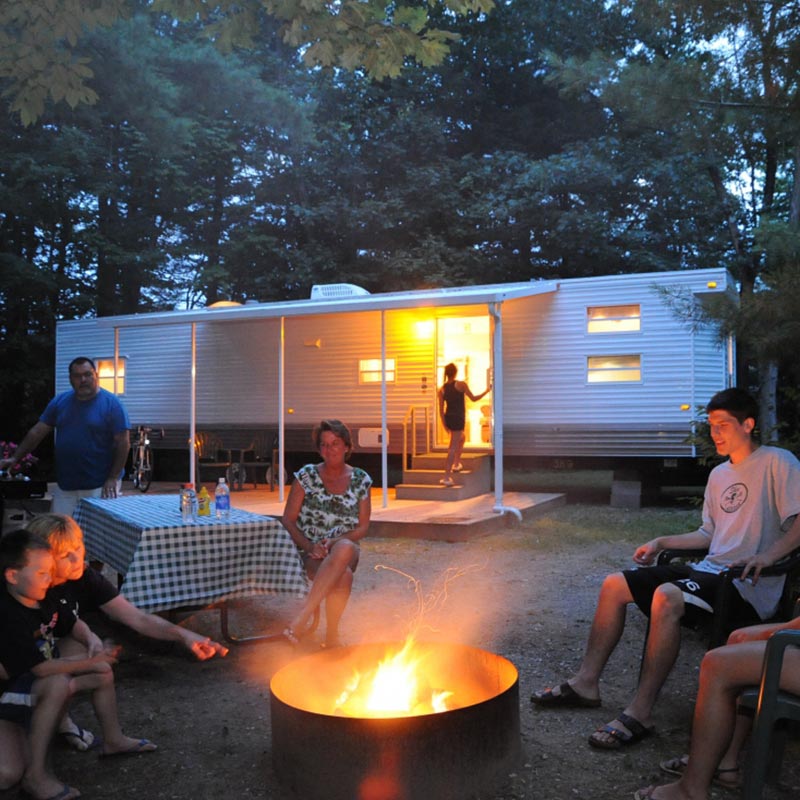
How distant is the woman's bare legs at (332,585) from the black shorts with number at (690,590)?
146cm

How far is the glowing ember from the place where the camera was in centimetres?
273

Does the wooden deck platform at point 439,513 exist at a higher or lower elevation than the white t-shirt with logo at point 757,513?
lower

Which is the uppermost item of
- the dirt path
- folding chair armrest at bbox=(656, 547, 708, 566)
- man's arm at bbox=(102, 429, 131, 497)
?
man's arm at bbox=(102, 429, 131, 497)

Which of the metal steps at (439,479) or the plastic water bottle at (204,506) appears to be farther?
the metal steps at (439,479)

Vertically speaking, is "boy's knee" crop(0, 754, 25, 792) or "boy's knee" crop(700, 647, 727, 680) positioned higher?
"boy's knee" crop(700, 647, 727, 680)

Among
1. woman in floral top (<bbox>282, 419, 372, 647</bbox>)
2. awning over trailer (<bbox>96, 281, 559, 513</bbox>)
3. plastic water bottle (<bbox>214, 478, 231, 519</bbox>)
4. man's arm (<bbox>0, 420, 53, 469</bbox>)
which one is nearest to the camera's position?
woman in floral top (<bbox>282, 419, 372, 647</bbox>)

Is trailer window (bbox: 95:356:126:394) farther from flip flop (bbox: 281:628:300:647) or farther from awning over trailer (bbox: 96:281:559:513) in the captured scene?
flip flop (bbox: 281:628:300:647)

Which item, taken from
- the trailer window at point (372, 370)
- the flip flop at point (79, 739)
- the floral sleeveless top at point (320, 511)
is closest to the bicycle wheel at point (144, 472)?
the trailer window at point (372, 370)

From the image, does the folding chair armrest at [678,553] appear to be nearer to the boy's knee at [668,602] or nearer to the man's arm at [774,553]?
the man's arm at [774,553]

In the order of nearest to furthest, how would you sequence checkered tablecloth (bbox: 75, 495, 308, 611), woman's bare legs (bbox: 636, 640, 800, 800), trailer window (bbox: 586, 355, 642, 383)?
woman's bare legs (bbox: 636, 640, 800, 800) → checkered tablecloth (bbox: 75, 495, 308, 611) → trailer window (bbox: 586, 355, 642, 383)

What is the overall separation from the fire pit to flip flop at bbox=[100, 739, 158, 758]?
1.90ft

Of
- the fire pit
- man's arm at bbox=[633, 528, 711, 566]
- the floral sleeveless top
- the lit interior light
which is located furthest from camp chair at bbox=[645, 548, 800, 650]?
the lit interior light

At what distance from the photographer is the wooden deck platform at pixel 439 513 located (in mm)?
7887

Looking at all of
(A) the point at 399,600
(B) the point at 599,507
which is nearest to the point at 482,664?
(A) the point at 399,600
